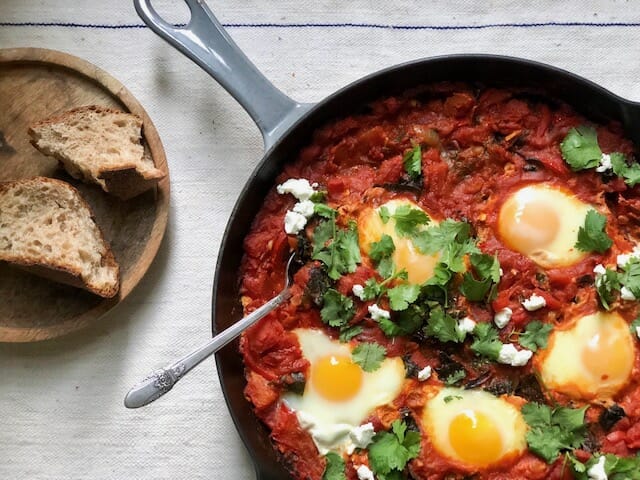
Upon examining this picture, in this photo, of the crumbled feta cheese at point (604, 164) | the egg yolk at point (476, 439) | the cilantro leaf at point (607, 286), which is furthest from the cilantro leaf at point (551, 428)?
the crumbled feta cheese at point (604, 164)

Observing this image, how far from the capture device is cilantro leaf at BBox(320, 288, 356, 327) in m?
3.65

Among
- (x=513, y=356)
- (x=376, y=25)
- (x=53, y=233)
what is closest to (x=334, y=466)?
(x=513, y=356)

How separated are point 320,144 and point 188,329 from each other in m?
1.22

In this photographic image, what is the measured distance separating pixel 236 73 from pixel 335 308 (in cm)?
126

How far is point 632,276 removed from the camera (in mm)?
3547

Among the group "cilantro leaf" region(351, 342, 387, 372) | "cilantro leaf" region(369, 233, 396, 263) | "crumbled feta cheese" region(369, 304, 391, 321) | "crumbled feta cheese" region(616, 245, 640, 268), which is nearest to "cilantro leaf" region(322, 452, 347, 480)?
"cilantro leaf" region(351, 342, 387, 372)

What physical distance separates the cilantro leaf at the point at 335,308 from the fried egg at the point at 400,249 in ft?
0.86

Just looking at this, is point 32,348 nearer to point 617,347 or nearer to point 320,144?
point 320,144

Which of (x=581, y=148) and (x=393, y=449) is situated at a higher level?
(x=581, y=148)

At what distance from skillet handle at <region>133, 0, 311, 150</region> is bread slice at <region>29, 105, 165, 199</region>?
54 cm

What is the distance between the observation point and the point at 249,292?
12.5 ft

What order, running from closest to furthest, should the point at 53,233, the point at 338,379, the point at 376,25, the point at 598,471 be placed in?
the point at 598,471 < the point at 338,379 < the point at 53,233 < the point at 376,25

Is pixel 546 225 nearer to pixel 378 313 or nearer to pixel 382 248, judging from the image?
pixel 382 248

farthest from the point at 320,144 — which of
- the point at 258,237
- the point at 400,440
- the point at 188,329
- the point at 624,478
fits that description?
the point at 624,478
